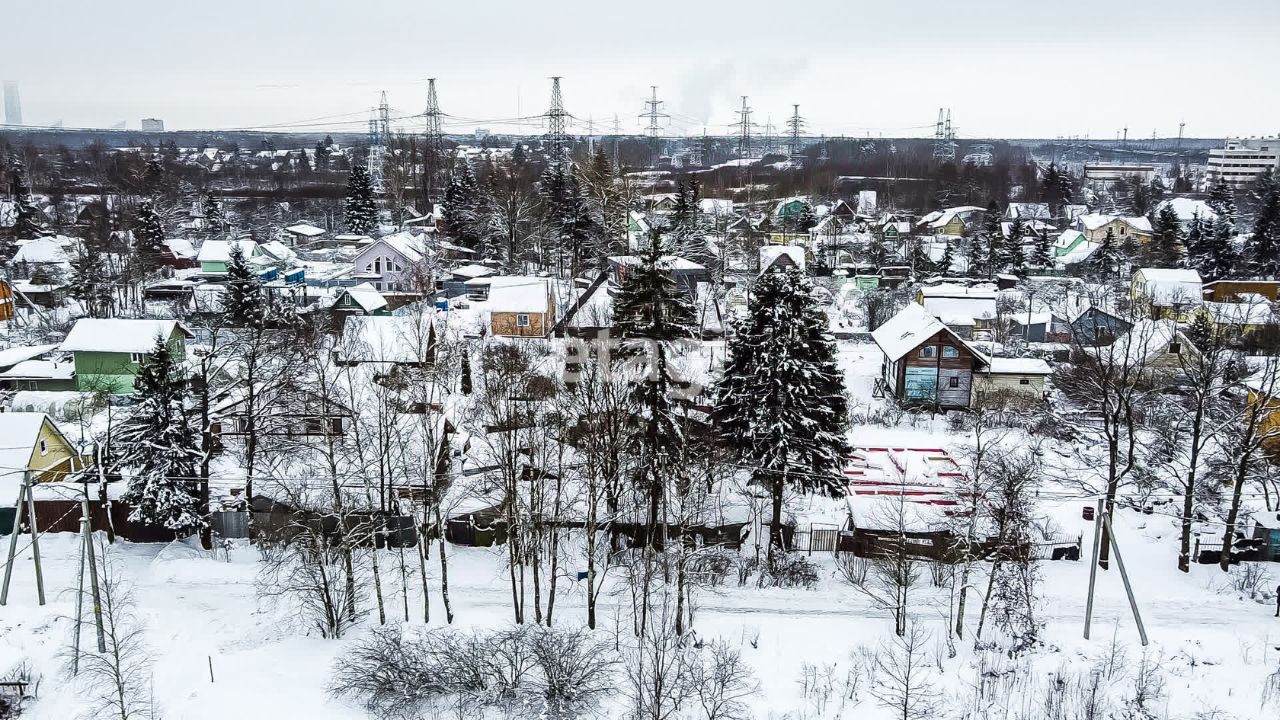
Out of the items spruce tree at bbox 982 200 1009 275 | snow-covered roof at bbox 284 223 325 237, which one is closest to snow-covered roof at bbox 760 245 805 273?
spruce tree at bbox 982 200 1009 275

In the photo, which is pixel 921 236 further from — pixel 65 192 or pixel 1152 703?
pixel 65 192

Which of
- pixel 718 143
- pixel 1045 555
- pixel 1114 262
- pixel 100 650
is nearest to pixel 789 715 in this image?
pixel 1045 555

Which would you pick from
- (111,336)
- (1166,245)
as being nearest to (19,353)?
(111,336)

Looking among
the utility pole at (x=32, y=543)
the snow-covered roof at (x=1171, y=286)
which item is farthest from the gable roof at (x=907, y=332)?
the utility pole at (x=32, y=543)

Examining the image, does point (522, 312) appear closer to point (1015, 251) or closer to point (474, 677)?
point (474, 677)

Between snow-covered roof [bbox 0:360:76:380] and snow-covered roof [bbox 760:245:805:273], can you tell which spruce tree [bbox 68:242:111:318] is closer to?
snow-covered roof [bbox 0:360:76:380]
